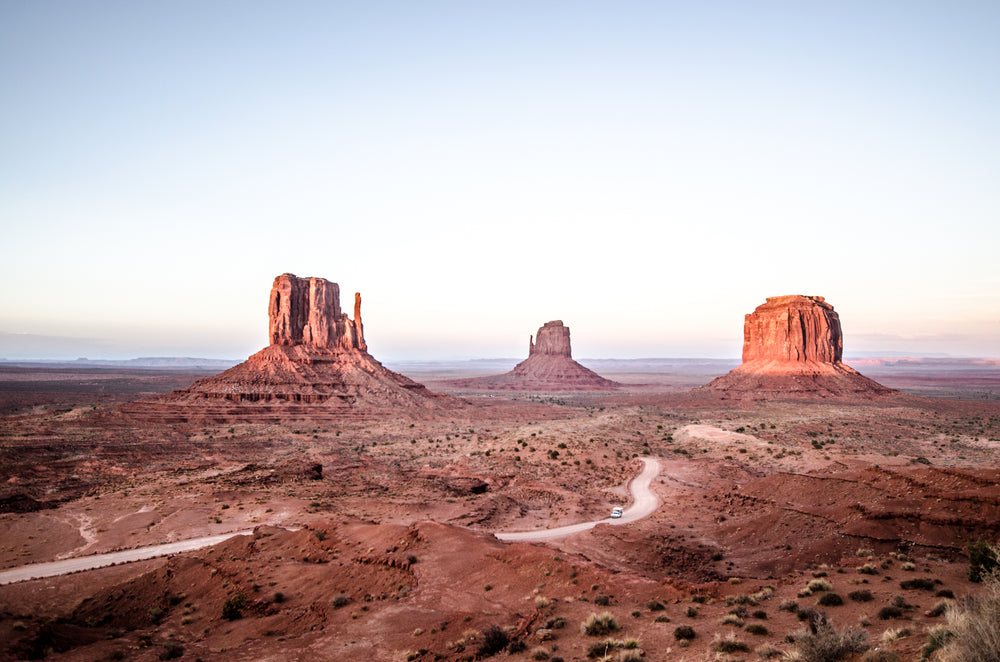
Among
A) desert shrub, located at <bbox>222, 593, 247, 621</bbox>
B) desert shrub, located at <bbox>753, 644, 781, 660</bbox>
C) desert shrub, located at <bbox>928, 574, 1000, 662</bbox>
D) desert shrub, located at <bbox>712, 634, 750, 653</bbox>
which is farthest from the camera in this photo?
desert shrub, located at <bbox>222, 593, 247, 621</bbox>

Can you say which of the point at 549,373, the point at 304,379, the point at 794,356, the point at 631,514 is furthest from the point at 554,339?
the point at 631,514

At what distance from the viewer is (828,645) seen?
8719mm

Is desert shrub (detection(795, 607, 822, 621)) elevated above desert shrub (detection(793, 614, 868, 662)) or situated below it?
below

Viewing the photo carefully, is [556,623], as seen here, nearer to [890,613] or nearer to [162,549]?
[890,613]

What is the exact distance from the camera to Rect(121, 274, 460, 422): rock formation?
240 ft

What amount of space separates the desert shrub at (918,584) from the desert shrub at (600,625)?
7.07m

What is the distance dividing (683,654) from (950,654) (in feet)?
14.8

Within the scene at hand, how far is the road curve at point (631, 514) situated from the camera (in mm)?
24953

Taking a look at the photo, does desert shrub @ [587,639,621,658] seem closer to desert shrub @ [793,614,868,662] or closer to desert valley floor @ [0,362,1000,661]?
desert valley floor @ [0,362,1000,661]

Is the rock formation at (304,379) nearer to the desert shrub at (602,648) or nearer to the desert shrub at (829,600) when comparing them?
the desert shrub at (602,648)

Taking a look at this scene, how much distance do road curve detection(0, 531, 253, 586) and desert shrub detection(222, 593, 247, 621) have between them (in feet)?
27.0

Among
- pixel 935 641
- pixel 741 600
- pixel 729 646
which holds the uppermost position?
pixel 935 641

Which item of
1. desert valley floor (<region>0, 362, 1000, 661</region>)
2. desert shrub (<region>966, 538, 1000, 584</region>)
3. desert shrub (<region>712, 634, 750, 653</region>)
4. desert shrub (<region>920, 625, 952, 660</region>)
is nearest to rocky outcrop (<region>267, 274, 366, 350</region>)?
desert valley floor (<region>0, 362, 1000, 661</region>)

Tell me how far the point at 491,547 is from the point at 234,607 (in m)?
8.27
